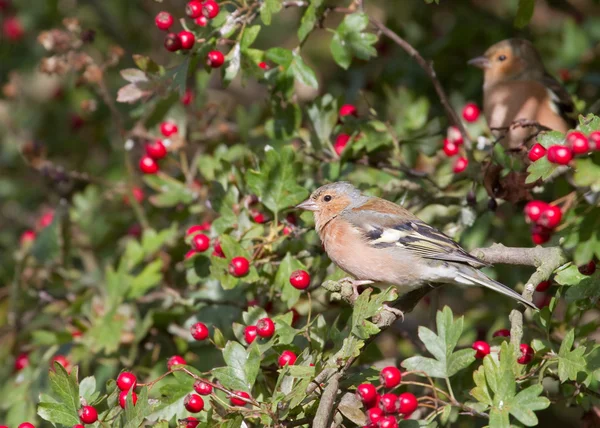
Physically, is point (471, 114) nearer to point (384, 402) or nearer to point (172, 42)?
point (172, 42)

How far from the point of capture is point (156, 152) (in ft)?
16.7

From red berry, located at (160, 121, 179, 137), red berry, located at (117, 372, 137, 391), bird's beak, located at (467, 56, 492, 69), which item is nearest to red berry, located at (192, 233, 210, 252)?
red berry, located at (117, 372, 137, 391)

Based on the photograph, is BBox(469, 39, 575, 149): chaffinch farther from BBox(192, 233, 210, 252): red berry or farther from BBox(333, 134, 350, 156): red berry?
BBox(192, 233, 210, 252): red berry

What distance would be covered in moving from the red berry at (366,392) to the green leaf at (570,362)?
77cm

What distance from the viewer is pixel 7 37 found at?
7.39m

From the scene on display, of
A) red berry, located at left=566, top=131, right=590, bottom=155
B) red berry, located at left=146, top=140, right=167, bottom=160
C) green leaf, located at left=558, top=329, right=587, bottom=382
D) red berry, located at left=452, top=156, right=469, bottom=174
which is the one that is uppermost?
red berry, located at left=566, top=131, right=590, bottom=155

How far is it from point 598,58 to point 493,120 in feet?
3.93

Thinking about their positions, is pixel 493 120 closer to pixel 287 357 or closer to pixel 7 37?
pixel 287 357

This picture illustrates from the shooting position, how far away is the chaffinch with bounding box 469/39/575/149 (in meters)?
5.10

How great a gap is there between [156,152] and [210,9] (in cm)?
→ 136

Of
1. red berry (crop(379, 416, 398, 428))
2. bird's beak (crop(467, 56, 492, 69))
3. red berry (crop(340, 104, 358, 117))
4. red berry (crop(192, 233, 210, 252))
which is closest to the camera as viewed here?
red berry (crop(379, 416, 398, 428))

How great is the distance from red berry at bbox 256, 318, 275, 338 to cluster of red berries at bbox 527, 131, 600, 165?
1.43 m

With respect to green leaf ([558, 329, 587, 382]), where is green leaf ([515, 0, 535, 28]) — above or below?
above

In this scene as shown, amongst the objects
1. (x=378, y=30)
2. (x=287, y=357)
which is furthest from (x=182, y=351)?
(x=378, y=30)
